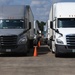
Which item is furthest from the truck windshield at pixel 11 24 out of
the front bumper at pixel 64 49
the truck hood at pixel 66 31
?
Answer: the front bumper at pixel 64 49

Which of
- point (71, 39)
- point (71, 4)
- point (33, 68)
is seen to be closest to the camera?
point (33, 68)

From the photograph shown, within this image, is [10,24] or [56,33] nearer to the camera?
[56,33]

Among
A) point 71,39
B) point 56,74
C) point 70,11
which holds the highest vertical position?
point 70,11

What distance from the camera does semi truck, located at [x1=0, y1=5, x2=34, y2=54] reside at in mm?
22875

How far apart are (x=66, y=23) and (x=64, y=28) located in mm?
428

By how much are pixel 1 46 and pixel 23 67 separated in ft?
20.8

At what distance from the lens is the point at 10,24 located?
23984mm

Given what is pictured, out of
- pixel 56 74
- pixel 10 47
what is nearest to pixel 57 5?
pixel 10 47

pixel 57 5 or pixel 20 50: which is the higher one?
pixel 57 5

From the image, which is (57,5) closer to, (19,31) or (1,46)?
(19,31)

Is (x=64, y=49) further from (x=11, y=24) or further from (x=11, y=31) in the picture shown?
(x=11, y=24)

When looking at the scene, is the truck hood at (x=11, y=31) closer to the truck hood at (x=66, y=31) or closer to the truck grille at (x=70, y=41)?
the truck hood at (x=66, y=31)

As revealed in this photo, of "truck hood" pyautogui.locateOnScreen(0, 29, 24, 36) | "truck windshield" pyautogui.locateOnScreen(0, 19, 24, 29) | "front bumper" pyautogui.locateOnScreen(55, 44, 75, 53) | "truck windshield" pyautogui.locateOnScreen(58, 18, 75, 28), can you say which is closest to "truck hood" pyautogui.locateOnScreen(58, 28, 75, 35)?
"truck windshield" pyautogui.locateOnScreen(58, 18, 75, 28)

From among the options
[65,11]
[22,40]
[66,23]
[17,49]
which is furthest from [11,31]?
[65,11]
